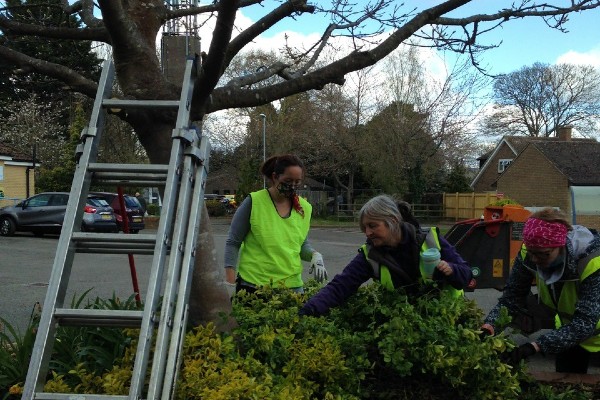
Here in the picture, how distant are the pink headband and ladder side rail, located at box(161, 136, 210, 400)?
1661 millimetres

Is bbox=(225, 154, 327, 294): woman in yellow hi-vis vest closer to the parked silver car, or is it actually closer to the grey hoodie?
the grey hoodie

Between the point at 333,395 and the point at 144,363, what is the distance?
1000 mm

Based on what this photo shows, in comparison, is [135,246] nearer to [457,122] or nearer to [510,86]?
[457,122]

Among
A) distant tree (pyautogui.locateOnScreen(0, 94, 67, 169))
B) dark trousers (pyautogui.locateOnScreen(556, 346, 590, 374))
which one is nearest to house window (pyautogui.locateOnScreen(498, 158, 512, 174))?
distant tree (pyautogui.locateOnScreen(0, 94, 67, 169))

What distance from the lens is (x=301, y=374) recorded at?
3.00 meters

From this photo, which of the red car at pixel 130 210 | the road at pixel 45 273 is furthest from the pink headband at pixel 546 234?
the red car at pixel 130 210

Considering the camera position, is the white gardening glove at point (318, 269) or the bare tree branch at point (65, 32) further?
the white gardening glove at point (318, 269)

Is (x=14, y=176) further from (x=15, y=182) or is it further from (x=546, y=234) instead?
(x=546, y=234)

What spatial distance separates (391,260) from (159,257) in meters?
1.37

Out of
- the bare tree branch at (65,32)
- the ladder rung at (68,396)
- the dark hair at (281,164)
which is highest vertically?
the bare tree branch at (65,32)

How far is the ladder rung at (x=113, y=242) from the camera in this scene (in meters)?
2.64

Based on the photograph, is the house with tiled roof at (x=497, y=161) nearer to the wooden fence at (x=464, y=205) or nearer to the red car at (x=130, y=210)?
the wooden fence at (x=464, y=205)

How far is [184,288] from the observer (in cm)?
262

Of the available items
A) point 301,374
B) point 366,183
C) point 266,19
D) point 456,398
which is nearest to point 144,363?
point 301,374
